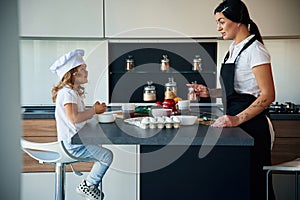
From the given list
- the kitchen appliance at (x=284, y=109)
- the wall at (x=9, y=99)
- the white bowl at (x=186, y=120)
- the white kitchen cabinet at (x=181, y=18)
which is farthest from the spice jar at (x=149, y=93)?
the wall at (x=9, y=99)

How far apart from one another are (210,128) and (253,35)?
19.0 inches

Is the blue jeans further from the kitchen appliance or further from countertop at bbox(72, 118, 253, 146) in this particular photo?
the kitchen appliance

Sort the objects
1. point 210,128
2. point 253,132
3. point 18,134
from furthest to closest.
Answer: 1. point 253,132
2. point 210,128
3. point 18,134

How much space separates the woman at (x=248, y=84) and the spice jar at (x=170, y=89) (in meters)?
1.25

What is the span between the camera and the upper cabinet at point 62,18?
9.37 ft

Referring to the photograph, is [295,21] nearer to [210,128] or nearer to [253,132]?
[253,132]

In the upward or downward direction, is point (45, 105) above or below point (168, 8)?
below

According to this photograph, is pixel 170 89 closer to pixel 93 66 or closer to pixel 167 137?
pixel 93 66

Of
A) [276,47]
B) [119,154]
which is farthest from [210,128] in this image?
[276,47]

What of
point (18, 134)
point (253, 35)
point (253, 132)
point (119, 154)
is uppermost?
point (253, 35)

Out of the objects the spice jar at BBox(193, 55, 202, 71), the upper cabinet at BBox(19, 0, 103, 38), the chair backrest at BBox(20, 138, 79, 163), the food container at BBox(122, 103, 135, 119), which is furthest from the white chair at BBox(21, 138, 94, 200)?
the spice jar at BBox(193, 55, 202, 71)

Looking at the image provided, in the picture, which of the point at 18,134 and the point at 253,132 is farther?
the point at 253,132

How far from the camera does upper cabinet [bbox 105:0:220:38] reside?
2.87m

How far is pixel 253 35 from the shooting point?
180cm
